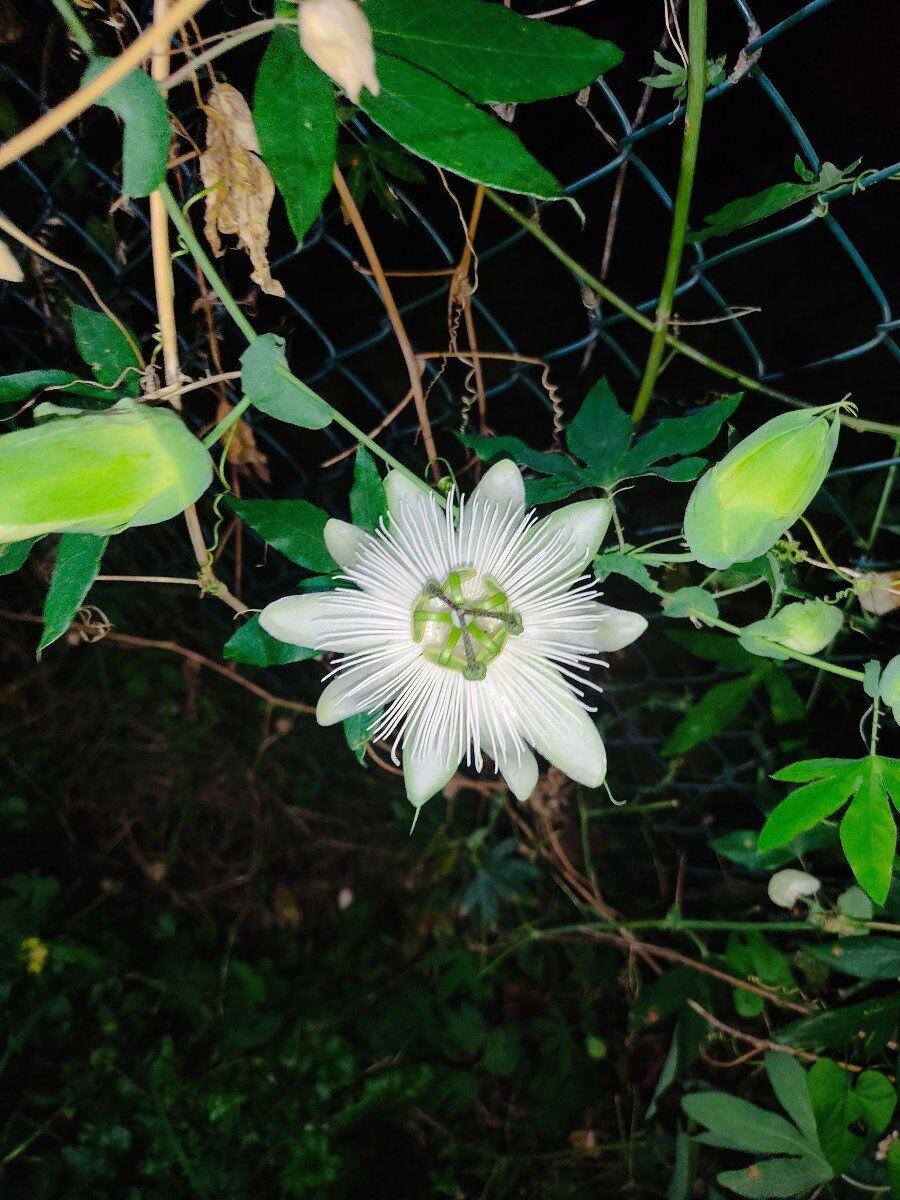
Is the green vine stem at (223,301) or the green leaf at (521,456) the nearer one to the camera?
the green vine stem at (223,301)

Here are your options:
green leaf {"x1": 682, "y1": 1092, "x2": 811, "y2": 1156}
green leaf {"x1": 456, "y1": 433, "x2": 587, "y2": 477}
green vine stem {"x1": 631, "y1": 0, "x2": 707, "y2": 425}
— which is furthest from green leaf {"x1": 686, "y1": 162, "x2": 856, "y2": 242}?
green leaf {"x1": 682, "y1": 1092, "x2": 811, "y2": 1156}

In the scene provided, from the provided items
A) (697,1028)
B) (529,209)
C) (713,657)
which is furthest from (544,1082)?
(529,209)

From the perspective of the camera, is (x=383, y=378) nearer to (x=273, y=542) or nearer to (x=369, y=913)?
(x=273, y=542)

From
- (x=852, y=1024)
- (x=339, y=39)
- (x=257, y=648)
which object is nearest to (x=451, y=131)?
(x=339, y=39)

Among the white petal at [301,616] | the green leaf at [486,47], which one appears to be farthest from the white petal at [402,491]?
the green leaf at [486,47]

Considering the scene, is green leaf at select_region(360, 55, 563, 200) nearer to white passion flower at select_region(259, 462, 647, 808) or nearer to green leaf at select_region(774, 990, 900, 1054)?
white passion flower at select_region(259, 462, 647, 808)

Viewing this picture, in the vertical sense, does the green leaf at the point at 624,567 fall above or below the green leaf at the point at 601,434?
below

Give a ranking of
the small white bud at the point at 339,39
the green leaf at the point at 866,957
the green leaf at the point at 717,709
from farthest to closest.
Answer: the green leaf at the point at 717,709
the green leaf at the point at 866,957
the small white bud at the point at 339,39

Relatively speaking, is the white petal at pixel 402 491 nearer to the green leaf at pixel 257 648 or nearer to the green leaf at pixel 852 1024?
the green leaf at pixel 257 648
